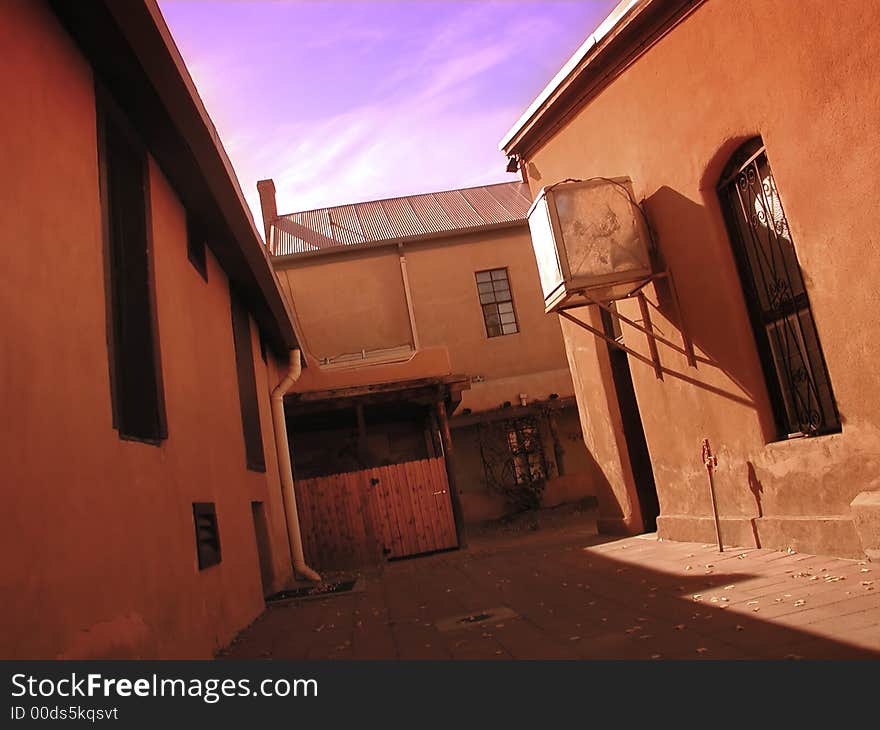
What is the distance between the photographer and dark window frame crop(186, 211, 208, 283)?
7801mm

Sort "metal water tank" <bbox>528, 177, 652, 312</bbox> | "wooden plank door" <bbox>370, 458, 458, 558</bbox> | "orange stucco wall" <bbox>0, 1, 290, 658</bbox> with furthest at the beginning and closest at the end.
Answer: "wooden plank door" <bbox>370, 458, 458, 558</bbox> < "metal water tank" <bbox>528, 177, 652, 312</bbox> < "orange stucco wall" <bbox>0, 1, 290, 658</bbox>

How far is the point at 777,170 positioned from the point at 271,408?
8455 mm

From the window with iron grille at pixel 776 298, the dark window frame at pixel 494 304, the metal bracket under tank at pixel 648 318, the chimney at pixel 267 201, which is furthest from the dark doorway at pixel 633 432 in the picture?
the chimney at pixel 267 201

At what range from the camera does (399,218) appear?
2312 centimetres

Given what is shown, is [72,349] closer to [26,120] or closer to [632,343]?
[26,120]

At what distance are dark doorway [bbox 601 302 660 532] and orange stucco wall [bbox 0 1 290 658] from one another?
21.3 feet

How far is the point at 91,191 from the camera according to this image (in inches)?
194

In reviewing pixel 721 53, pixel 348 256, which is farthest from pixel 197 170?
pixel 348 256

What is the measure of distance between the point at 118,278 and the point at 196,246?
252 centimetres

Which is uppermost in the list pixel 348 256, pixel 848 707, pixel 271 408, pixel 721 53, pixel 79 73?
pixel 348 256

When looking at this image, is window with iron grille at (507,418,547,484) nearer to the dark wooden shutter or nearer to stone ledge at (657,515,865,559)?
stone ledge at (657,515,865,559)

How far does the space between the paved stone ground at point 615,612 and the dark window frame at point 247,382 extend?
2.11 meters

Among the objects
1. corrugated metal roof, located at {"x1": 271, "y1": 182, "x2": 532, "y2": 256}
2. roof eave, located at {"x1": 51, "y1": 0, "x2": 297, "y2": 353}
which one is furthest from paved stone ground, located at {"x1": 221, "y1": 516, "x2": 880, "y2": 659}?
corrugated metal roof, located at {"x1": 271, "y1": 182, "x2": 532, "y2": 256}

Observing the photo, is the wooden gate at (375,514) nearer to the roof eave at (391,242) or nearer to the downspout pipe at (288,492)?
the downspout pipe at (288,492)
